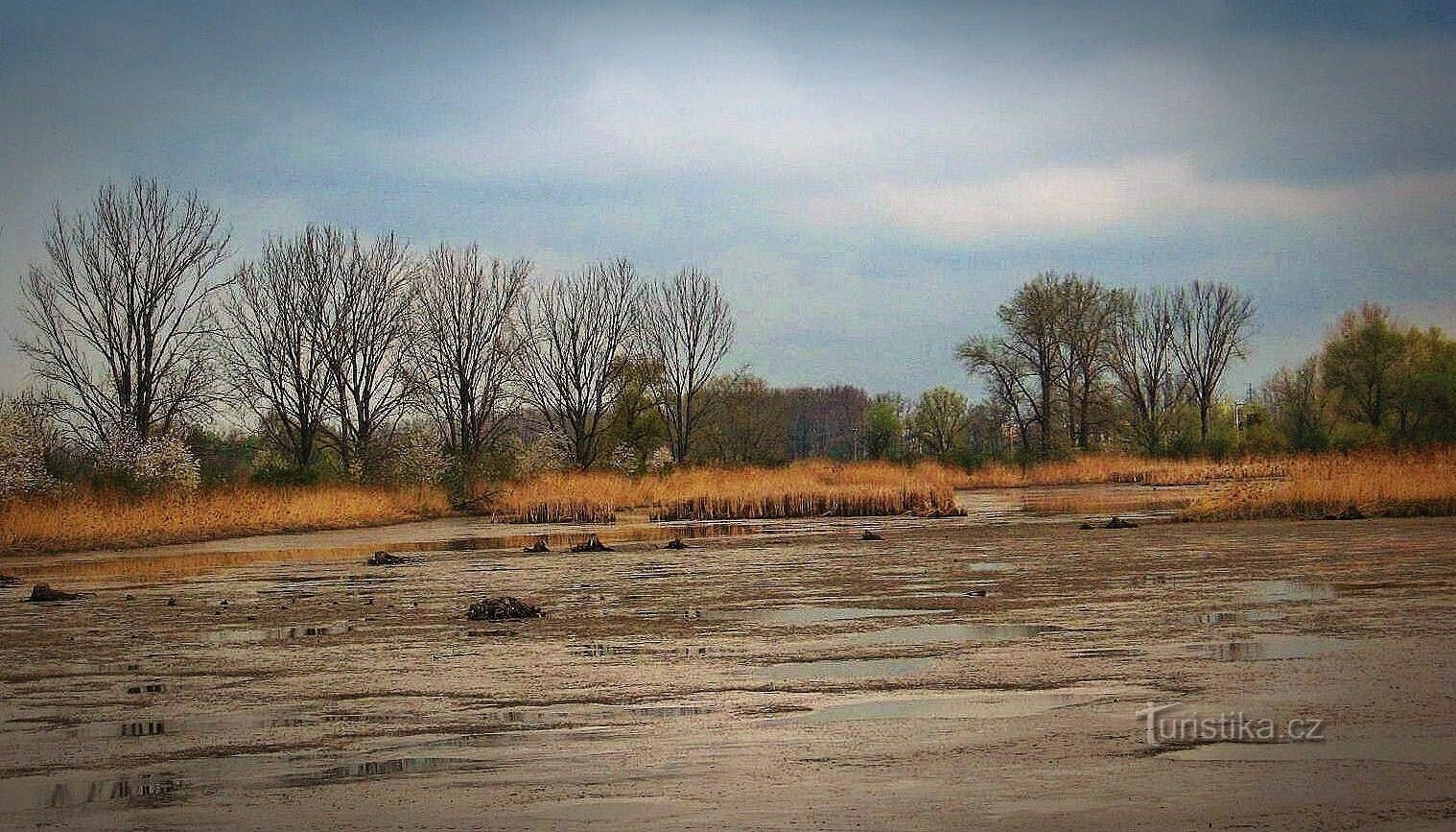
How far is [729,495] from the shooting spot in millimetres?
39688

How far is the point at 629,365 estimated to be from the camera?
214 ft

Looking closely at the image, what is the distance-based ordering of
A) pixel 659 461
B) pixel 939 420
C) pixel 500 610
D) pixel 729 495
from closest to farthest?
pixel 500 610, pixel 729 495, pixel 659 461, pixel 939 420

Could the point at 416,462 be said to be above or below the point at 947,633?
above

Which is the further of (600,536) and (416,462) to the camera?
(416,462)

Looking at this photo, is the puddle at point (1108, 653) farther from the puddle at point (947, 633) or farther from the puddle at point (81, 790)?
the puddle at point (81, 790)

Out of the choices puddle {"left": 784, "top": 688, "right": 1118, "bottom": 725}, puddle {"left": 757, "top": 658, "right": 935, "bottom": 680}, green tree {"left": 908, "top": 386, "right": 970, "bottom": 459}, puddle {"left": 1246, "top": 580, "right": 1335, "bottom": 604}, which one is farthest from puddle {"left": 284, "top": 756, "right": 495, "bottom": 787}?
green tree {"left": 908, "top": 386, "right": 970, "bottom": 459}

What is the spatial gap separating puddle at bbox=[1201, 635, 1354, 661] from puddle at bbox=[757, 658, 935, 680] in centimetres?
183

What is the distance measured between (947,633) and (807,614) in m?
2.17

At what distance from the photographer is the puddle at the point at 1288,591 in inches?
479

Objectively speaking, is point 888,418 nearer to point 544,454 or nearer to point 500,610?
point 544,454

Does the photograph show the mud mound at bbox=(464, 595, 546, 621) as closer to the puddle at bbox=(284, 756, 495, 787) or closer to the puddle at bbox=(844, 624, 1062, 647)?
the puddle at bbox=(844, 624, 1062, 647)

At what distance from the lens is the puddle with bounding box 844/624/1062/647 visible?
10.4 meters

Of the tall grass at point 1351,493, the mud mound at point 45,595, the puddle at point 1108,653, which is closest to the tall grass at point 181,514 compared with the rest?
the mud mound at point 45,595

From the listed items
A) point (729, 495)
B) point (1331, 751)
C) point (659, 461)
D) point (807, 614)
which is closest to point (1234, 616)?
point (807, 614)
